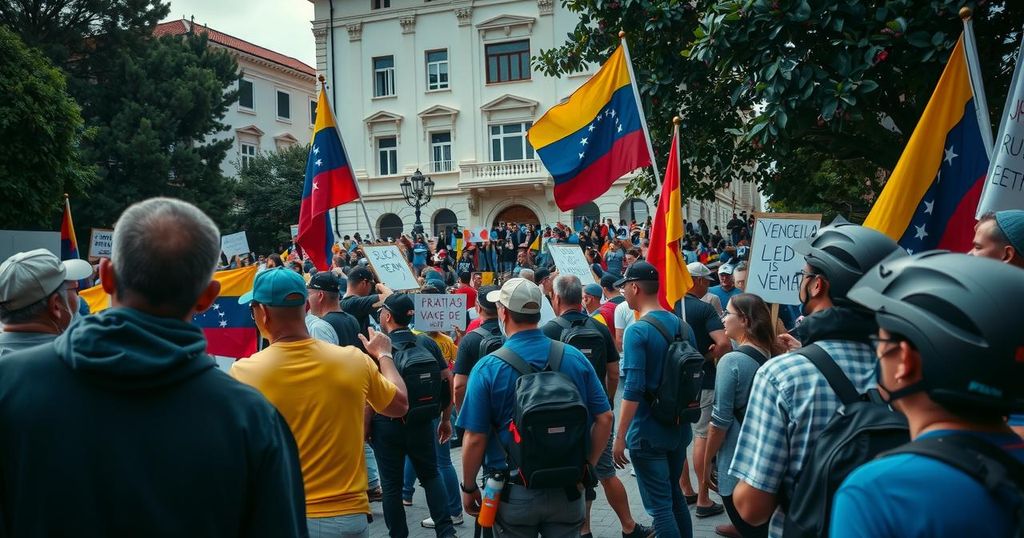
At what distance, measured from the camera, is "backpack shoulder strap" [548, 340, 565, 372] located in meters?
4.19

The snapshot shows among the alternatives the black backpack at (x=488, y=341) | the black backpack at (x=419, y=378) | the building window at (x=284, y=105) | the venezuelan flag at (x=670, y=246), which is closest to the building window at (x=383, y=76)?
the building window at (x=284, y=105)

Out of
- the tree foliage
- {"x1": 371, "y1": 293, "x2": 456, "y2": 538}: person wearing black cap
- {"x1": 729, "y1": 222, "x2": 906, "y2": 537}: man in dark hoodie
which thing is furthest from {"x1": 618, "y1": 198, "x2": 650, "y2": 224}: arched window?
{"x1": 729, "y1": 222, "x2": 906, "y2": 537}: man in dark hoodie

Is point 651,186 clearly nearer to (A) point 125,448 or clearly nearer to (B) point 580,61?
(B) point 580,61

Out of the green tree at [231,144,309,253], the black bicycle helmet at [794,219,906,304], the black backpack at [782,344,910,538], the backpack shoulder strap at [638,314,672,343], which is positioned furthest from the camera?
the green tree at [231,144,309,253]

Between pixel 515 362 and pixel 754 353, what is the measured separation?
1347mm

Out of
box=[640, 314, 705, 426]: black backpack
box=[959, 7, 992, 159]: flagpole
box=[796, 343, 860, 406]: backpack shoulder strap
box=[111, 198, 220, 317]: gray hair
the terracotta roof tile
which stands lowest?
box=[640, 314, 705, 426]: black backpack

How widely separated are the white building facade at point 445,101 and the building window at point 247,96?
9.75 meters

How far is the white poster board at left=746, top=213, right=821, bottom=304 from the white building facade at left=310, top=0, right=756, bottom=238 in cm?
3247

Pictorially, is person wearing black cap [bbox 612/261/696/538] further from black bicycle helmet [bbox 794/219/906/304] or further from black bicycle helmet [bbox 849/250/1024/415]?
black bicycle helmet [bbox 849/250/1024/415]

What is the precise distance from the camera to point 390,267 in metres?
8.97

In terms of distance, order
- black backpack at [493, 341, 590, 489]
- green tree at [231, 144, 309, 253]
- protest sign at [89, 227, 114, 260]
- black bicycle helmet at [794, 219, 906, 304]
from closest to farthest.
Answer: black bicycle helmet at [794, 219, 906, 304], black backpack at [493, 341, 590, 489], protest sign at [89, 227, 114, 260], green tree at [231, 144, 309, 253]

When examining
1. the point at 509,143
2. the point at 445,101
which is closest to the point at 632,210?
the point at 509,143

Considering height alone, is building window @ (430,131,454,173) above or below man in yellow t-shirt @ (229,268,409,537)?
above

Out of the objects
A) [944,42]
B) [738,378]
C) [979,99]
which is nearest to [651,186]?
[944,42]
